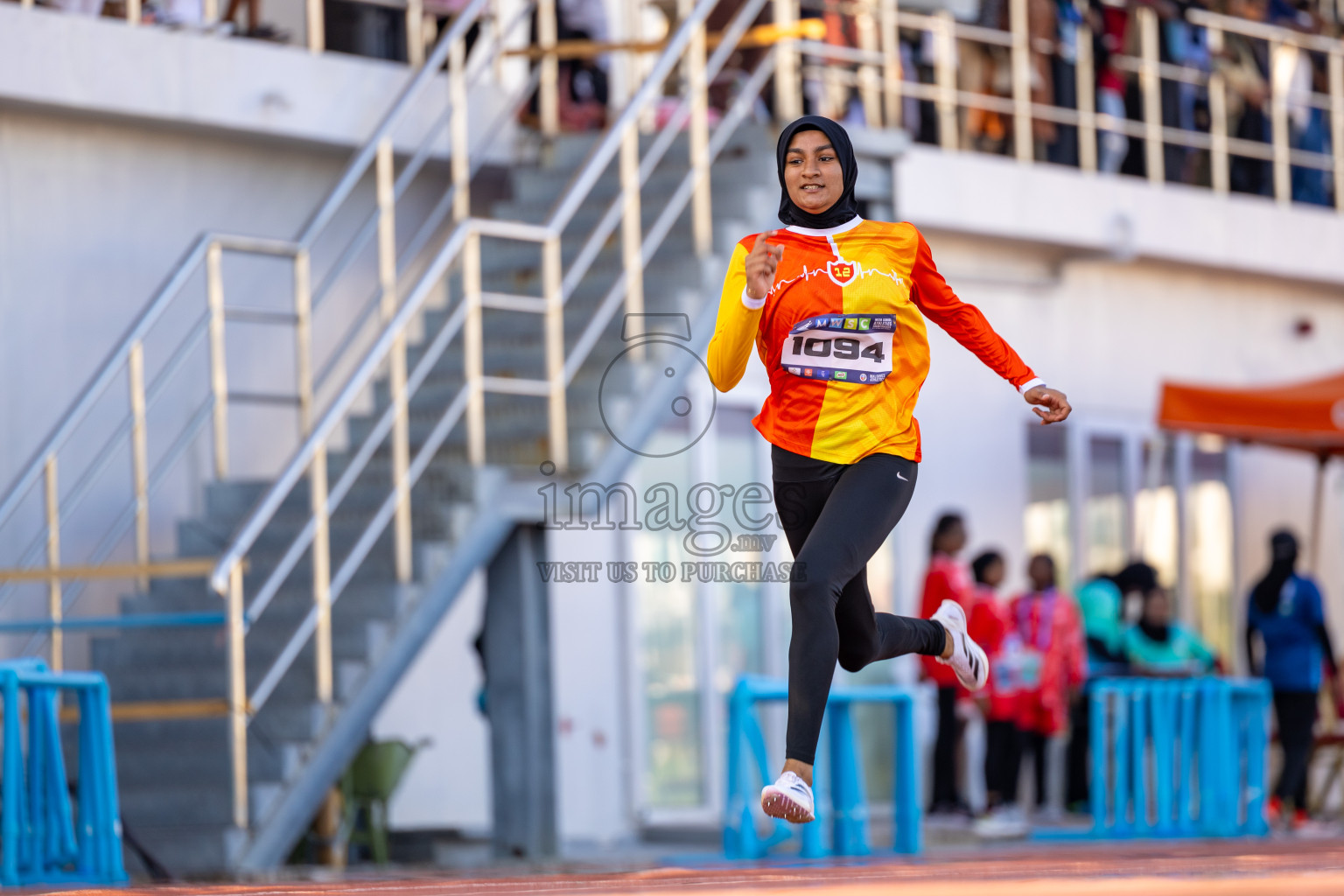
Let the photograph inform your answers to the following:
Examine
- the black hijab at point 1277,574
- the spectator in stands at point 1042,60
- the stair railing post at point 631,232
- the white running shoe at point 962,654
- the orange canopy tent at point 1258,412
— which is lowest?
the white running shoe at point 962,654

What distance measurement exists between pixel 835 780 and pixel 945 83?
6.32m

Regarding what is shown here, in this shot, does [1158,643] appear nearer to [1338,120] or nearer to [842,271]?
[1338,120]

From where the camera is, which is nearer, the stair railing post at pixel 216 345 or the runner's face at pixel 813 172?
the runner's face at pixel 813 172

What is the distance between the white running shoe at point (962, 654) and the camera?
617cm

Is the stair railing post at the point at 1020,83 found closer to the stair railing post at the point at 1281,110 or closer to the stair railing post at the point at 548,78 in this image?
the stair railing post at the point at 1281,110

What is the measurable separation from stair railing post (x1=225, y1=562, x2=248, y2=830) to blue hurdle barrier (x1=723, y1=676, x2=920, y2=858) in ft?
6.44

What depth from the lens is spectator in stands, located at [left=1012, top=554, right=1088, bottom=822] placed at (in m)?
11.8

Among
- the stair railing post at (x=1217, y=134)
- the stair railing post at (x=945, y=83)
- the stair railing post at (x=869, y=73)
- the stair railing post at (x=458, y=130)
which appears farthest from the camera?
the stair railing post at (x=1217, y=134)

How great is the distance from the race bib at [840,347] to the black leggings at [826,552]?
0.73ft

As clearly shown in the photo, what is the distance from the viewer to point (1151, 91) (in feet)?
50.7

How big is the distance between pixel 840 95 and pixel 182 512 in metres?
4.81

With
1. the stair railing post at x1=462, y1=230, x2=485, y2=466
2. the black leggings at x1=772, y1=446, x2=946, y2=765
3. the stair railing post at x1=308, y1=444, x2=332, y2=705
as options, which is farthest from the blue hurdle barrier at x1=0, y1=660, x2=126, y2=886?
the black leggings at x1=772, y1=446, x2=946, y2=765

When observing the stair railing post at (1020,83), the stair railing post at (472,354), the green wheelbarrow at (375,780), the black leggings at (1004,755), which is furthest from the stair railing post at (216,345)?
the stair railing post at (1020,83)

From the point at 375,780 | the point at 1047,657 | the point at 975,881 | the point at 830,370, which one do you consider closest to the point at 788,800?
the point at 975,881
